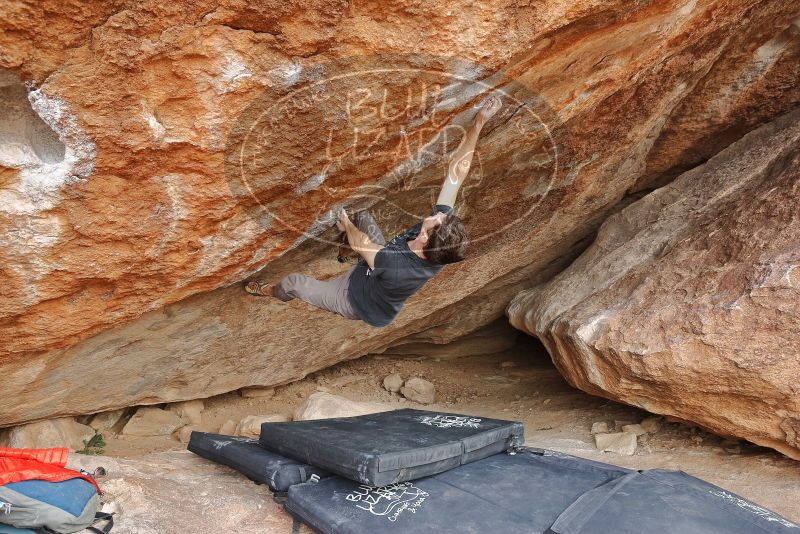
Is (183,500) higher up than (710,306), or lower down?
lower down

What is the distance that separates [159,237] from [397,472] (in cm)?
160

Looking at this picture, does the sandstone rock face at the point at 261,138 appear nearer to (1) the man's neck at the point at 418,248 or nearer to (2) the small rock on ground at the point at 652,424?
(1) the man's neck at the point at 418,248

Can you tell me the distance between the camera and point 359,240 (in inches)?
119

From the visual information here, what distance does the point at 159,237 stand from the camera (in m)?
2.62

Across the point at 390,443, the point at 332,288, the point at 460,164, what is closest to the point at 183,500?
the point at 390,443

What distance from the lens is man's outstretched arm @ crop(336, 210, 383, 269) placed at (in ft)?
9.39

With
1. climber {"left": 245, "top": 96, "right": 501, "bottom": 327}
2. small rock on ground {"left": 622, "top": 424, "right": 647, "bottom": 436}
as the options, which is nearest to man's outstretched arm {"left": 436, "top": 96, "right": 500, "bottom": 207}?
climber {"left": 245, "top": 96, "right": 501, "bottom": 327}

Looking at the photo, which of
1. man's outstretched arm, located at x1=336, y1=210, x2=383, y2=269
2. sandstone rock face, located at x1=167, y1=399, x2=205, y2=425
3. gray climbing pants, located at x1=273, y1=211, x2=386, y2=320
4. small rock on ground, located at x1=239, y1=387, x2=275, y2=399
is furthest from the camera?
small rock on ground, located at x1=239, y1=387, x2=275, y2=399

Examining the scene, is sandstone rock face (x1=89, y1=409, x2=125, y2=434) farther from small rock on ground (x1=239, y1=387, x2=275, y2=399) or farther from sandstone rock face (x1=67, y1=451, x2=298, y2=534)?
sandstone rock face (x1=67, y1=451, x2=298, y2=534)

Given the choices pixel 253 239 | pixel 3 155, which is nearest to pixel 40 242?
pixel 3 155

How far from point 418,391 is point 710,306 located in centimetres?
316

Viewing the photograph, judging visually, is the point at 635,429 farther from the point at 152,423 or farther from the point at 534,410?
the point at 152,423

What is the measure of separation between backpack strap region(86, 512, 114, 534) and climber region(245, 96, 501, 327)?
1.36 metres

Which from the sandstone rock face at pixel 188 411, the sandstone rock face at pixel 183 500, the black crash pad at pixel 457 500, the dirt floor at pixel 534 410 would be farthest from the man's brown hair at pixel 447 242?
the sandstone rock face at pixel 188 411
